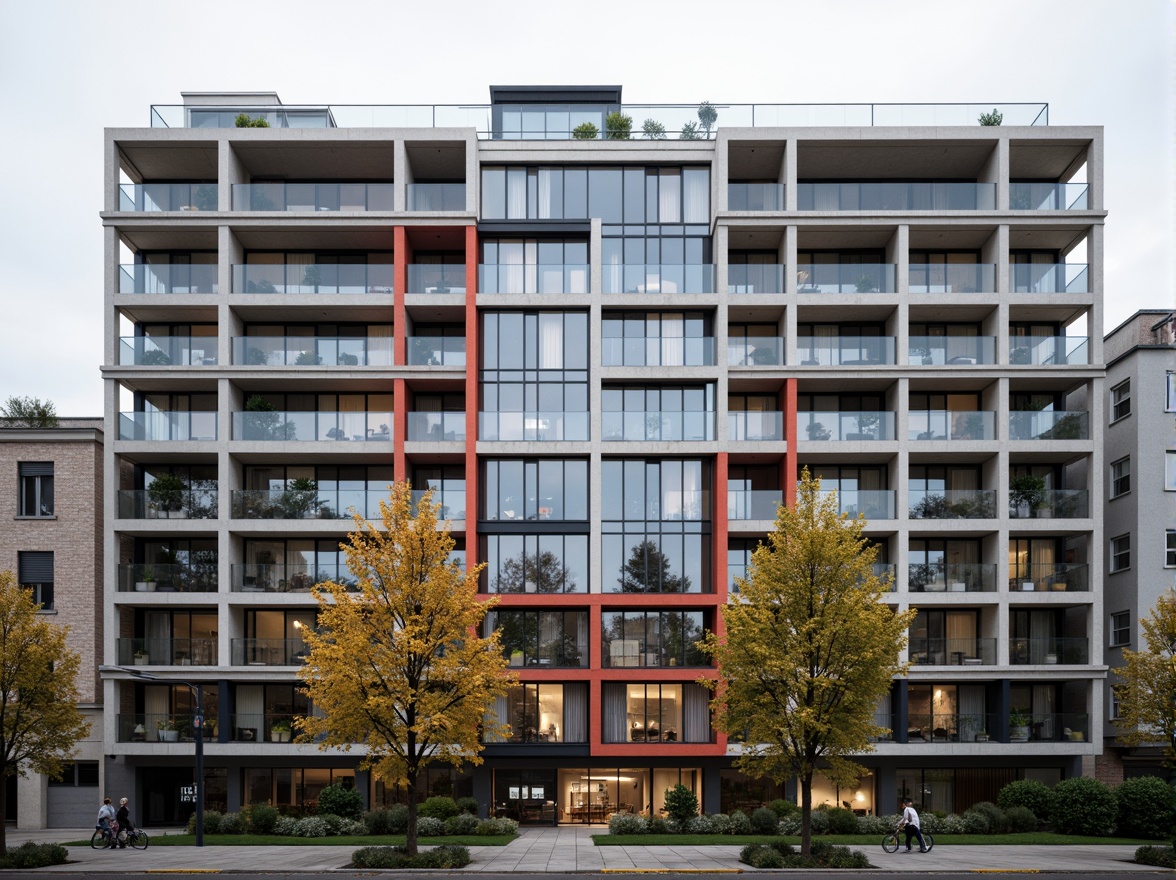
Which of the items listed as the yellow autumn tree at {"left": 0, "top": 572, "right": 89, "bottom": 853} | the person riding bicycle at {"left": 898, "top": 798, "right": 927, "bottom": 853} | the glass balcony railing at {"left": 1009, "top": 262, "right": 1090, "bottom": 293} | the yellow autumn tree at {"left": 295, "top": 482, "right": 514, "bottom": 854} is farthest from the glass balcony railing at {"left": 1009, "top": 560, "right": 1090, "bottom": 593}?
the yellow autumn tree at {"left": 0, "top": 572, "right": 89, "bottom": 853}

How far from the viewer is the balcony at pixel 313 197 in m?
39.6

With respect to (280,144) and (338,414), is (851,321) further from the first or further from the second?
(280,144)

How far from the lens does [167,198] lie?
3997 cm

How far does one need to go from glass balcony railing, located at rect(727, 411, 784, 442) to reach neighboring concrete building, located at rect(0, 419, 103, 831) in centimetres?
2712

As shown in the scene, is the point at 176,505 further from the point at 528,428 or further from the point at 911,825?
the point at 911,825

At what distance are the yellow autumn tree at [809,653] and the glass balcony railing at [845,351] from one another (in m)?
13.2

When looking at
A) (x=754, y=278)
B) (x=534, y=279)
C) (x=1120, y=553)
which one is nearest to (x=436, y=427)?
(x=534, y=279)

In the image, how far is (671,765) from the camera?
37.5 metres

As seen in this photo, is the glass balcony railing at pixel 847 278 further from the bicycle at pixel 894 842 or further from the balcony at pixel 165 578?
the balcony at pixel 165 578

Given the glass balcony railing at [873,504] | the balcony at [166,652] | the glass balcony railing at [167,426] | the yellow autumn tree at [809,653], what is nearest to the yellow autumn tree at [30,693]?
the balcony at [166,652]

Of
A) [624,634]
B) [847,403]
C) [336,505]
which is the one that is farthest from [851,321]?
[336,505]

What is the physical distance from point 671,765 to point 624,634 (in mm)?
5619

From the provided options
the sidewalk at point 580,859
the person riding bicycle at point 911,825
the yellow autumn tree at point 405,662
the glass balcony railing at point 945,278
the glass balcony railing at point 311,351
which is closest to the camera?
the sidewalk at point 580,859

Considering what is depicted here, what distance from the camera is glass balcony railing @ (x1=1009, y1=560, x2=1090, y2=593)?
38281 millimetres
